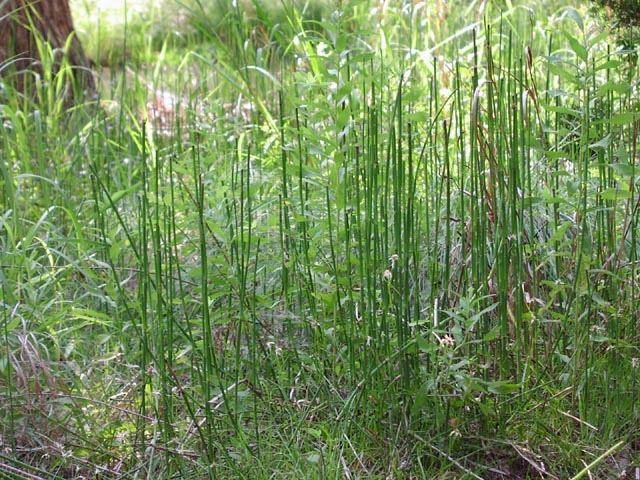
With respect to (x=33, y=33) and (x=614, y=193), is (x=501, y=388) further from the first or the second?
(x=33, y=33)

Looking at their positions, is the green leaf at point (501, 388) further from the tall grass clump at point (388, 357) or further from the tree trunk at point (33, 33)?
the tree trunk at point (33, 33)

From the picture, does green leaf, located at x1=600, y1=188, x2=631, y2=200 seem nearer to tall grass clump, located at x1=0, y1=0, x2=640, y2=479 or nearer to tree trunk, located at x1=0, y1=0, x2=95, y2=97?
tall grass clump, located at x1=0, y1=0, x2=640, y2=479

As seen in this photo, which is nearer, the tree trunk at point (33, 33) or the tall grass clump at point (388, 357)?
the tall grass clump at point (388, 357)

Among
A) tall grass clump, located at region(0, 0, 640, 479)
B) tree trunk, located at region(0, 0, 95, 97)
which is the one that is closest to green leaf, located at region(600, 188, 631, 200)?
tall grass clump, located at region(0, 0, 640, 479)

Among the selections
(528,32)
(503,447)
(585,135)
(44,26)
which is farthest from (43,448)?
(528,32)

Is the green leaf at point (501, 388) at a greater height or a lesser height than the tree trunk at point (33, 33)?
lesser

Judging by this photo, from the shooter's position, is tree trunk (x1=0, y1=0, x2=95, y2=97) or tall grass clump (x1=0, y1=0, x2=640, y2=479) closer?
tall grass clump (x1=0, y1=0, x2=640, y2=479)

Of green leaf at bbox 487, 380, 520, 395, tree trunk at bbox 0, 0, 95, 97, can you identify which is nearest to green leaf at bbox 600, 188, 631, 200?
green leaf at bbox 487, 380, 520, 395

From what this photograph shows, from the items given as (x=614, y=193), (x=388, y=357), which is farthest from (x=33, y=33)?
(x=614, y=193)

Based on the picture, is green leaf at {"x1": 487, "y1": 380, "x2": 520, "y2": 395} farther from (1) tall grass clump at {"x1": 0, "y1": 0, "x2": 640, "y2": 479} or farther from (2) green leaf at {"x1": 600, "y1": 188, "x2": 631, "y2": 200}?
(2) green leaf at {"x1": 600, "y1": 188, "x2": 631, "y2": 200}

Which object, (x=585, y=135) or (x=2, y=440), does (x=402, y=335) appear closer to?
(x=585, y=135)

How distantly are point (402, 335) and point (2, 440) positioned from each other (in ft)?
2.63

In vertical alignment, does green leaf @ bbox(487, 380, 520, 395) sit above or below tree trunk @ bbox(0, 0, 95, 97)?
below

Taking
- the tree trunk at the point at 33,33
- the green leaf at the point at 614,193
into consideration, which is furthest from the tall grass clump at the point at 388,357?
the tree trunk at the point at 33,33
